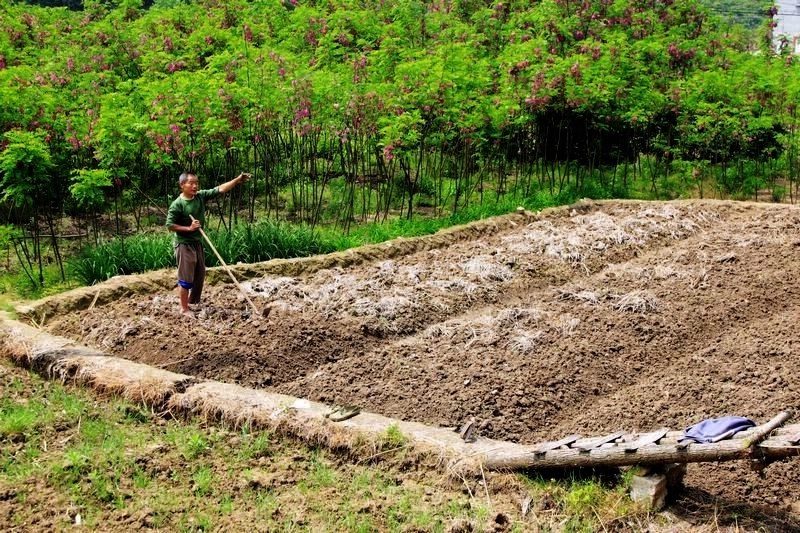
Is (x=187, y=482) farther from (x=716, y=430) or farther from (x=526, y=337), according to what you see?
(x=526, y=337)

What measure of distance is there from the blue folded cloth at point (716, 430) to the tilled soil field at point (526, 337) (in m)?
0.50

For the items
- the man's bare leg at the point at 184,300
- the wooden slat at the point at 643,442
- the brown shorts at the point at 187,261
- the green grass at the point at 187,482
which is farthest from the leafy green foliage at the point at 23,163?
the wooden slat at the point at 643,442

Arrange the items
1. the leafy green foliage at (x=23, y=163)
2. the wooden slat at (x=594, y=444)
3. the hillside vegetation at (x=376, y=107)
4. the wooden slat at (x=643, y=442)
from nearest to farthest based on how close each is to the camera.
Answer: the wooden slat at (x=643, y=442), the wooden slat at (x=594, y=444), the leafy green foliage at (x=23, y=163), the hillside vegetation at (x=376, y=107)

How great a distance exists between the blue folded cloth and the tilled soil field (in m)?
0.50

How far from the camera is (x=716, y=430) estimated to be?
14.3 feet

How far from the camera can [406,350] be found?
712cm

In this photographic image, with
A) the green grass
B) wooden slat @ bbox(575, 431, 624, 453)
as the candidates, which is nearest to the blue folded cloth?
A: wooden slat @ bbox(575, 431, 624, 453)

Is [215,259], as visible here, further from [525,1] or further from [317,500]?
[525,1]

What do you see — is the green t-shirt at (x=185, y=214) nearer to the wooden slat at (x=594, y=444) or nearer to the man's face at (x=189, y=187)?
the man's face at (x=189, y=187)

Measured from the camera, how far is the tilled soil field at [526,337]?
6047 millimetres

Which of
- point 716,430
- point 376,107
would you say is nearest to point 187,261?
point 376,107

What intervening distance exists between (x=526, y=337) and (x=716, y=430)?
287cm

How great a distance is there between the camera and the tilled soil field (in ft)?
19.8

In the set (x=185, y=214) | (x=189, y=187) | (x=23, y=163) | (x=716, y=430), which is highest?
(x=23, y=163)
